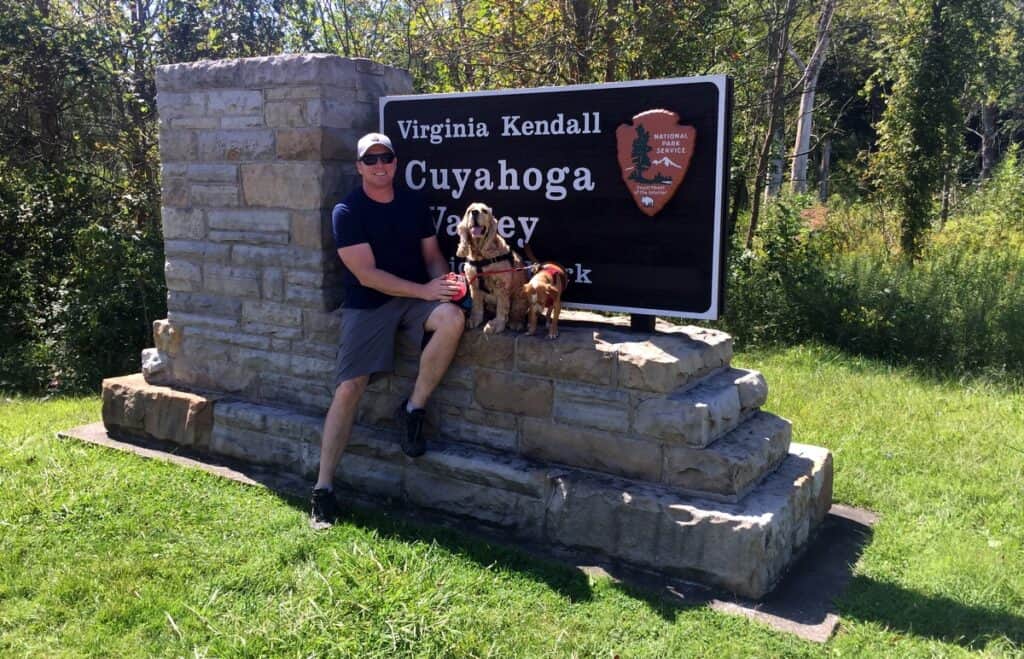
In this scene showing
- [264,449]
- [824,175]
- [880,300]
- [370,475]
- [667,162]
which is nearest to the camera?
[667,162]

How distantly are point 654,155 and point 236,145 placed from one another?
2611 mm

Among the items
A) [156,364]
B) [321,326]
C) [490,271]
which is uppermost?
[490,271]

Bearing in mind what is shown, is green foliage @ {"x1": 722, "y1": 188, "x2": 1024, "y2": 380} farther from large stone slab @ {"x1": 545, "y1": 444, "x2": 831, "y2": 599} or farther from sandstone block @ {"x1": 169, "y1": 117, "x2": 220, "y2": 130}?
sandstone block @ {"x1": 169, "y1": 117, "x2": 220, "y2": 130}

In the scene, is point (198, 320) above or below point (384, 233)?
below

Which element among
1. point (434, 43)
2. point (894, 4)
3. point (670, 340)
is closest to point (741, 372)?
point (670, 340)

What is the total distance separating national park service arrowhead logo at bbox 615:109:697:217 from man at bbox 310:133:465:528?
1.06 m

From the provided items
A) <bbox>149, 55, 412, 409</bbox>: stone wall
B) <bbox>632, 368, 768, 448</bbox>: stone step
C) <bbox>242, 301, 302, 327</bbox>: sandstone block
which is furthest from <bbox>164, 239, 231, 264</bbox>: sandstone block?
<bbox>632, 368, 768, 448</bbox>: stone step

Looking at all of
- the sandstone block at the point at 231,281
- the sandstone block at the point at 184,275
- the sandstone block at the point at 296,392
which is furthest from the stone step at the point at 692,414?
the sandstone block at the point at 184,275

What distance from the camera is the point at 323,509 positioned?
4.15 m

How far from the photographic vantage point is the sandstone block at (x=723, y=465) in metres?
3.64

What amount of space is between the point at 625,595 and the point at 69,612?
89.1 inches

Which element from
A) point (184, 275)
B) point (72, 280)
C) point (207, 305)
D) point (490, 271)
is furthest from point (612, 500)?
point (72, 280)

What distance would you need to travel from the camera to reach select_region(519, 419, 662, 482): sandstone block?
12.5 ft

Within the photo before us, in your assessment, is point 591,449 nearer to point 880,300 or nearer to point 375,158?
point 375,158
